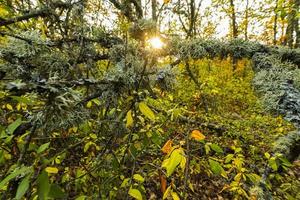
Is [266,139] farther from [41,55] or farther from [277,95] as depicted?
[41,55]

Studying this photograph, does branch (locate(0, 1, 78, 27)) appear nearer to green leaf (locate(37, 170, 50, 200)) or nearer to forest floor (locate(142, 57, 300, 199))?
forest floor (locate(142, 57, 300, 199))

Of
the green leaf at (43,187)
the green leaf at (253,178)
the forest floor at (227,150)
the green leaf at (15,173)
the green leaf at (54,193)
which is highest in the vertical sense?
the green leaf at (15,173)

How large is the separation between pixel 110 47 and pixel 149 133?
2.07 feet

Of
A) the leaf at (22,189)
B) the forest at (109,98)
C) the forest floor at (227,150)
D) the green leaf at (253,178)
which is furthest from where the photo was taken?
the forest floor at (227,150)

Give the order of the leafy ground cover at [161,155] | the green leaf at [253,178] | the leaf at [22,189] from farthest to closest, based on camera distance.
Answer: the green leaf at [253,178], the leafy ground cover at [161,155], the leaf at [22,189]

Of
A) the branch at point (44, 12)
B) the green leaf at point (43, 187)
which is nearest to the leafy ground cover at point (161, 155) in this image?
the green leaf at point (43, 187)

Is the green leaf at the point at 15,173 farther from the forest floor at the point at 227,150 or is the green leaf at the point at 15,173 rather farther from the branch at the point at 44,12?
the branch at the point at 44,12

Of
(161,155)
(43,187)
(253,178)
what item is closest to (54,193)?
A: (43,187)

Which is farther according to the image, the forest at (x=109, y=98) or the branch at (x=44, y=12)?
the branch at (x=44, y=12)

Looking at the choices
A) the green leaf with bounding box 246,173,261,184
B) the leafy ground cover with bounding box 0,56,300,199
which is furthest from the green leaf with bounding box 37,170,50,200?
the green leaf with bounding box 246,173,261,184

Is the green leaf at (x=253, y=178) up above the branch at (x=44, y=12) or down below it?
below

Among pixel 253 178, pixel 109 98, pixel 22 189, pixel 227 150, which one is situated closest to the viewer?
pixel 22 189

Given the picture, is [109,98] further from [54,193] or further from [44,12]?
[44,12]

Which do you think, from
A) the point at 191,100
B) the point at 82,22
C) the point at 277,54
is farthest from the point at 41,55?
the point at 191,100
